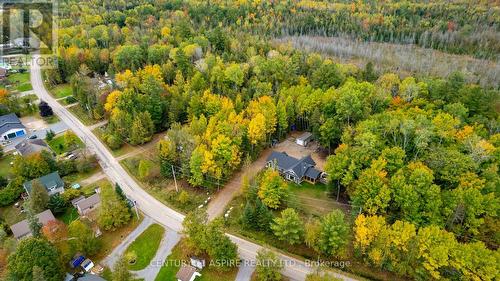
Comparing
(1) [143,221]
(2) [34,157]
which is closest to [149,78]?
(2) [34,157]

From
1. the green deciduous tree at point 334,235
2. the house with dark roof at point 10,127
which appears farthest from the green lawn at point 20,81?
the green deciduous tree at point 334,235

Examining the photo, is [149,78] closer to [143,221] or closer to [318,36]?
[143,221]

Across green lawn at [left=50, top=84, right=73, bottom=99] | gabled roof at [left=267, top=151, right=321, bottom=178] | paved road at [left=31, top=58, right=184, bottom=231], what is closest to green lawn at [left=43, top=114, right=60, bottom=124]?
paved road at [left=31, top=58, right=184, bottom=231]

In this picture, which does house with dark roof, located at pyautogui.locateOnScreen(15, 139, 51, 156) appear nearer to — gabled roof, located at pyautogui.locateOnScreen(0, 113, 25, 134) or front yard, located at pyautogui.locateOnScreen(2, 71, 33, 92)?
gabled roof, located at pyautogui.locateOnScreen(0, 113, 25, 134)

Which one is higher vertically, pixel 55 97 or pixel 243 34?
pixel 243 34

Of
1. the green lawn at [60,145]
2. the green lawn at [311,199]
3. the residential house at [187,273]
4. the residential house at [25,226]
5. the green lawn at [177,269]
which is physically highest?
the green lawn at [60,145]

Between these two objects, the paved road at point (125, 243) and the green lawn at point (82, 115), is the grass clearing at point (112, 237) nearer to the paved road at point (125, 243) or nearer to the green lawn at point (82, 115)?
the paved road at point (125, 243)

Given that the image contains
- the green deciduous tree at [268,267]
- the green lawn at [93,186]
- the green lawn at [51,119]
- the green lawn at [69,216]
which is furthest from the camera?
the green lawn at [51,119]
